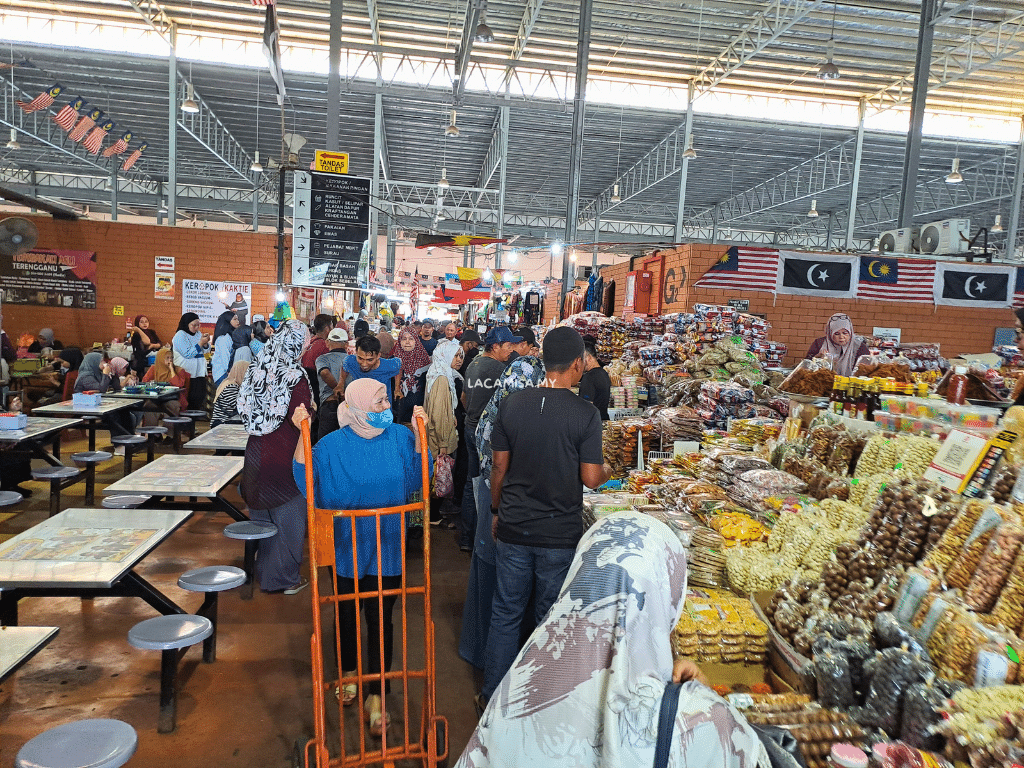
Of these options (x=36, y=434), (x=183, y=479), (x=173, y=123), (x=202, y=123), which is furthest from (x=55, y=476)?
(x=202, y=123)

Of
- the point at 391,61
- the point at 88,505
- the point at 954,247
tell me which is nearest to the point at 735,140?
the point at 391,61

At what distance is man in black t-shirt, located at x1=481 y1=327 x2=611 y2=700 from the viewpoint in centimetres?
306

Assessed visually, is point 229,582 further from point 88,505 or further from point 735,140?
point 735,140

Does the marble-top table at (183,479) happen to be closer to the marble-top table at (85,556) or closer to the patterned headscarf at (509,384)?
the marble-top table at (85,556)

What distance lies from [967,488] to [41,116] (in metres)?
24.2

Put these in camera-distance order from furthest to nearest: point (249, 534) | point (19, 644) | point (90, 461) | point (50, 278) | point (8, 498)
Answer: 1. point (50, 278)
2. point (90, 461)
3. point (8, 498)
4. point (249, 534)
5. point (19, 644)

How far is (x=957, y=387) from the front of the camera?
3.95m

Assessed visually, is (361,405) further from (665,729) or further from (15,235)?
(15,235)

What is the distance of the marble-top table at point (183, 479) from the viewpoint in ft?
13.9

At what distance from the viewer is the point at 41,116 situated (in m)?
19.3

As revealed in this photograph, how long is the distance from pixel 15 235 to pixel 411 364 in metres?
5.08

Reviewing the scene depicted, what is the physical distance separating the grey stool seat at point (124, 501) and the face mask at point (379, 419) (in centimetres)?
237

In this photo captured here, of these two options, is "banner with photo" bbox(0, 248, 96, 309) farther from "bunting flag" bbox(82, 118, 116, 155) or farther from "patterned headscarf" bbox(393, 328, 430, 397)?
"patterned headscarf" bbox(393, 328, 430, 397)

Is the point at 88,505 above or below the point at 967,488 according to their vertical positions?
below
